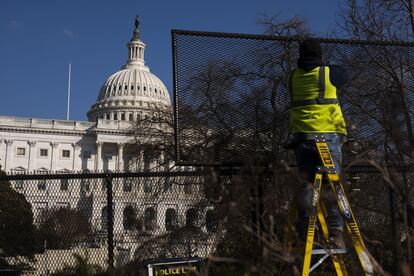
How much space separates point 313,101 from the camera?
353 centimetres

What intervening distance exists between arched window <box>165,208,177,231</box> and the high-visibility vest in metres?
2.20

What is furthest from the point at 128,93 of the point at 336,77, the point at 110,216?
the point at 336,77

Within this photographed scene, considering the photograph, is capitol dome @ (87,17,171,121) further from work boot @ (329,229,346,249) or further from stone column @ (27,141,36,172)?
work boot @ (329,229,346,249)

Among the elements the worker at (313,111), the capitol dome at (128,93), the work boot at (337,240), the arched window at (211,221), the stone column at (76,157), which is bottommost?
the work boot at (337,240)

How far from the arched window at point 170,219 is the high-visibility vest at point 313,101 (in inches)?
86.7

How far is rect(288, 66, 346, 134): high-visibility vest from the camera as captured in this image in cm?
345

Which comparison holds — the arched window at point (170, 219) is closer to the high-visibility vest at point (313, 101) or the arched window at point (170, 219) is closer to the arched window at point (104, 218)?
the arched window at point (104, 218)

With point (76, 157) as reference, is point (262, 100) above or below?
below

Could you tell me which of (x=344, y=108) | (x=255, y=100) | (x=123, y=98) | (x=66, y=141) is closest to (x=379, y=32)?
(x=344, y=108)

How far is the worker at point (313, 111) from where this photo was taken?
333 centimetres

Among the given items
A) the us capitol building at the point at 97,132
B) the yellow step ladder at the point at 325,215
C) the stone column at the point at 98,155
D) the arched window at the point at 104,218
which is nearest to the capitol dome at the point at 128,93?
the us capitol building at the point at 97,132

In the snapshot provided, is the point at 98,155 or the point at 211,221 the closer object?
the point at 211,221

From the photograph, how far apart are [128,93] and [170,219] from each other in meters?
102

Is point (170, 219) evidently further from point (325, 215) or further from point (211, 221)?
point (325, 215)
